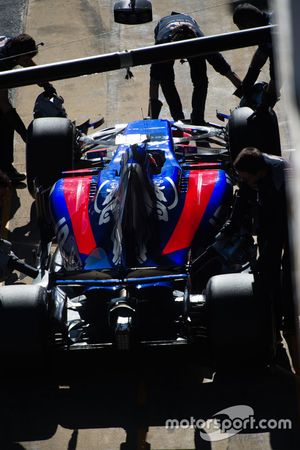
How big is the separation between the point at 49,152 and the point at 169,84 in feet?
7.49

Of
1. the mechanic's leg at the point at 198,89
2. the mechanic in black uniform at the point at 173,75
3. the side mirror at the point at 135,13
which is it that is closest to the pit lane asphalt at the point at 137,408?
the side mirror at the point at 135,13

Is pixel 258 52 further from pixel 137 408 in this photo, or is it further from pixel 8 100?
pixel 137 408

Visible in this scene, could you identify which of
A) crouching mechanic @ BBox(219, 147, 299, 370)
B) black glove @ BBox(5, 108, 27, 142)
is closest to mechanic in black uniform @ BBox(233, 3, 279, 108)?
crouching mechanic @ BBox(219, 147, 299, 370)

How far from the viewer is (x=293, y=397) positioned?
277 inches

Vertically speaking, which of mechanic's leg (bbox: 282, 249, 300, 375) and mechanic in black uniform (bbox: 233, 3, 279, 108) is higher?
mechanic in black uniform (bbox: 233, 3, 279, 108)

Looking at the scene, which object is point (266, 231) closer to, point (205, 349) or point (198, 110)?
point (205, 349)

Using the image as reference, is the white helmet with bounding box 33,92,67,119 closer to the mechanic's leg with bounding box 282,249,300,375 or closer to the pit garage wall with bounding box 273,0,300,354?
the mechanic's leg with bounding box 282,249,300,375

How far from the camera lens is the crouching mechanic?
682 centimetres

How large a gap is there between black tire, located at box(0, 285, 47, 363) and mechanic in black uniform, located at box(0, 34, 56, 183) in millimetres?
3918

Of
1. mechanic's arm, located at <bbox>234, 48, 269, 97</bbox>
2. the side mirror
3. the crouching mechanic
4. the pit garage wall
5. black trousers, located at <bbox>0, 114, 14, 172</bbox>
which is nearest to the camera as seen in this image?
the pit garage wall

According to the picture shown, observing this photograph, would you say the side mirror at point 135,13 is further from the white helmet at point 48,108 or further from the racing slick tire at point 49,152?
the white helmet at point 48,108

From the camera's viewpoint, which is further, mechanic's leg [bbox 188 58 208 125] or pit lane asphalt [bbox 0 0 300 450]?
mechanic's leg [bbox 188 58 208 125]

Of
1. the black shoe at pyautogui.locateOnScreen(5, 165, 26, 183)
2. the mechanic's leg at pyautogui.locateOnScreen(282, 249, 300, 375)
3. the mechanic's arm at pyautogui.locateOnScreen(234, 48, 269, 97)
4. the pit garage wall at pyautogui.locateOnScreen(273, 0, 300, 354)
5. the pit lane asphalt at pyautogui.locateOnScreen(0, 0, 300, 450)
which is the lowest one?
the pit lane asphalt at pyautogui.locateOnScreen(0, 0, 300, 450)

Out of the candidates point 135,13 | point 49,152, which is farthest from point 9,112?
point 135,13
